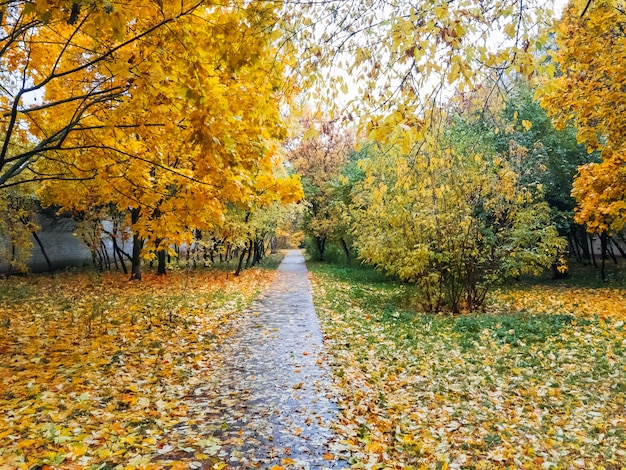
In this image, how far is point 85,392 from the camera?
480 cm

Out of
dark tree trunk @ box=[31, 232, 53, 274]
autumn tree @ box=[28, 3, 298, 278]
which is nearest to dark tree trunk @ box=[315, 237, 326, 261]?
dark tree trunk @ box=[31, 232, 53, 274]

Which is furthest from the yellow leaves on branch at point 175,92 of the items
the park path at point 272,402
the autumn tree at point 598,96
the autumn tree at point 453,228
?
the autumn tree at point 598,96

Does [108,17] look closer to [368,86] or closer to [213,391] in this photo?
[368,86]

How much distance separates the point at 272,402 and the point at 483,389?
9.09ft

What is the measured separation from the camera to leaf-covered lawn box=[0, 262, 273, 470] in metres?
3.59

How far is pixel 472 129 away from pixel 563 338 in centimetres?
1164

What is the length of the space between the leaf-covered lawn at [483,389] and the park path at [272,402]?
30cm

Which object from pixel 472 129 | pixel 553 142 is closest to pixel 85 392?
pixel 472 129

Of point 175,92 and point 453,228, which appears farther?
point 453,228

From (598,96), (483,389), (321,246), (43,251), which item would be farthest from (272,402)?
(321,246)

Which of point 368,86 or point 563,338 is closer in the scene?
point 368,86

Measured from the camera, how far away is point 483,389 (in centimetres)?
550

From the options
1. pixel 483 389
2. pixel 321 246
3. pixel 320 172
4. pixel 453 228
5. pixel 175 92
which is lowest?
pixel 483 389

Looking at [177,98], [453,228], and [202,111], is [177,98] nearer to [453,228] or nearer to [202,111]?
[202,111]
